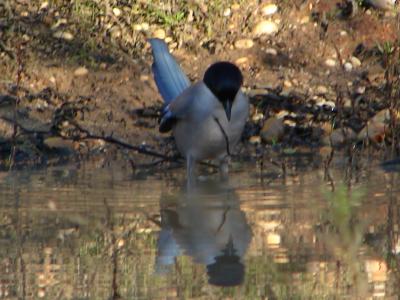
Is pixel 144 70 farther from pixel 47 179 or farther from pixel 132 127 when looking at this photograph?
pixel 47 179

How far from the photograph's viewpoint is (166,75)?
802 centimetres

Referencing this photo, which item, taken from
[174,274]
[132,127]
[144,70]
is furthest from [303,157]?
[174,274]

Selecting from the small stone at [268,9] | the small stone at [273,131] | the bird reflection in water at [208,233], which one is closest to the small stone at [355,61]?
the small stone at [268,9]

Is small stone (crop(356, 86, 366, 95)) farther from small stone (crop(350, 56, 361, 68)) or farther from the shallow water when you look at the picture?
the shallow water

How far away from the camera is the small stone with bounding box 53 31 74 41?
941 centimetres

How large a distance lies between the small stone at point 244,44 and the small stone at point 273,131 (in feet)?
4.79

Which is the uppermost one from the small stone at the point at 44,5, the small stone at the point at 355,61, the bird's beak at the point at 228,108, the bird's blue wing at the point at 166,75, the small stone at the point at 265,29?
the small stone at the point at 44,5

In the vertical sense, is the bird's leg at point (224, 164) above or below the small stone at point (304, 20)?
below

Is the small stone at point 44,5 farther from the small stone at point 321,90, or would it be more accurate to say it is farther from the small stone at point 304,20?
the small stone at point 321,90

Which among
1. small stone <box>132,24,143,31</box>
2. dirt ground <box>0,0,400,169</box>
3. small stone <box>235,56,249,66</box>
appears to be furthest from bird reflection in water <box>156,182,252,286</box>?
small stone <box>132,24,143,31</box>

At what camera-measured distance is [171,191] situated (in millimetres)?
6594

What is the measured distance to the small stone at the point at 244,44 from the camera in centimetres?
949

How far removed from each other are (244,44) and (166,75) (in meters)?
1.61

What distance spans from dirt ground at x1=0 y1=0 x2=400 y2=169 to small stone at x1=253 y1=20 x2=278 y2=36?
1 centimetres
